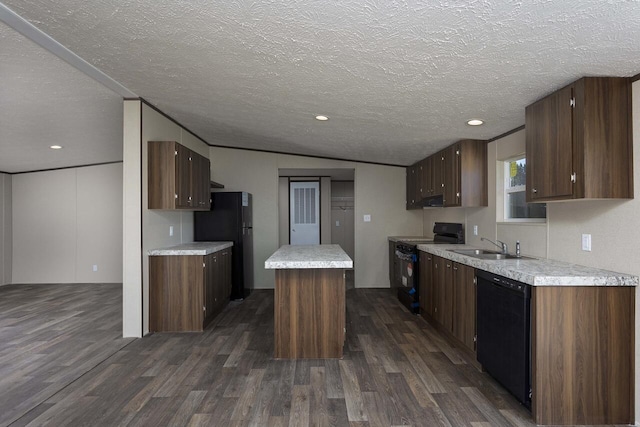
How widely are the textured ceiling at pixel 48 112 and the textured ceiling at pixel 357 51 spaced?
1.03 feet

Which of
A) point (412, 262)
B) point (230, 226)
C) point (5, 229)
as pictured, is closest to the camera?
point (412, 262)

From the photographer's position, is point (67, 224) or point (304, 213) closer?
point (67, 224)

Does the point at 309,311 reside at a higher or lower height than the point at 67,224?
lower

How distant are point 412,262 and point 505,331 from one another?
220 cm

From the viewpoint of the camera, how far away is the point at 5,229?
6562 mm

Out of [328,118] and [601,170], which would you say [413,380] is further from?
[328,118]

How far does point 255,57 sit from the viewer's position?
2.32 m

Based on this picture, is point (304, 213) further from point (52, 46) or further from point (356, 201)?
point (52, 46)

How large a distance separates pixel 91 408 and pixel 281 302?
152 cm

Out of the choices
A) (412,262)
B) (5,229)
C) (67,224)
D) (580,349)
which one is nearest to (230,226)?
(412,262)

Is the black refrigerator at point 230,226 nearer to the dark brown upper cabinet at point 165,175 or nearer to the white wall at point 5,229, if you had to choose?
the dark brown upper cabinet at point 165,175

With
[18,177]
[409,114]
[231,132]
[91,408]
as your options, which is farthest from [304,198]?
[91,408]

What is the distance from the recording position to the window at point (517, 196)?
3377mm

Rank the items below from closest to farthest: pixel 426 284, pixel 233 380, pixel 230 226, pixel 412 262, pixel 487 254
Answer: pixel 233 380, pixel 487 254, pixel 426 284, pixel 412 262, pixel 230 226
